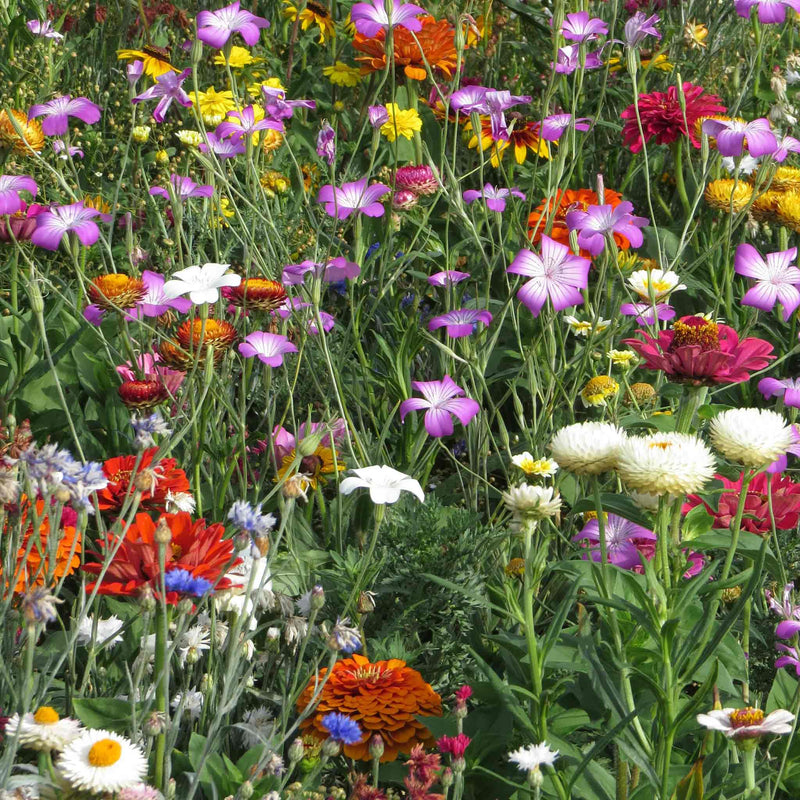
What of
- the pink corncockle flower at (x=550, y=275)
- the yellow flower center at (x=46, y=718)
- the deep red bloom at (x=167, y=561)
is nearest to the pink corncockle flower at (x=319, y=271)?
the pink corncockle flower at (x=550, y=275)

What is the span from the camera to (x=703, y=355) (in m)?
1.12

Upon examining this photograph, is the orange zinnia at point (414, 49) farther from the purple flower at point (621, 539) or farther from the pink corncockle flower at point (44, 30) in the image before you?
the purple flower at point (621, 539)

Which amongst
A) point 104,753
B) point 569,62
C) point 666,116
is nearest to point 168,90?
point 569,62

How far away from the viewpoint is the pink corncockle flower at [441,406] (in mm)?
1578

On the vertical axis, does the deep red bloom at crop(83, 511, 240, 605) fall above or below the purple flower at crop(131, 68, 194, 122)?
below

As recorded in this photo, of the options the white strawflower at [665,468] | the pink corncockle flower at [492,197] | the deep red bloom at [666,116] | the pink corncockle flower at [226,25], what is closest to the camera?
the white strawflower at [665,468]

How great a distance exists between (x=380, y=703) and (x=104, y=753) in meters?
0.48

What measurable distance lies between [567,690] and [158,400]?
665mm

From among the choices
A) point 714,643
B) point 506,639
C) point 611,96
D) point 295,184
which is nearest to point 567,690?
point 506,639

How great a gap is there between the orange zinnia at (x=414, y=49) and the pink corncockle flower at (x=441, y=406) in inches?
38.1

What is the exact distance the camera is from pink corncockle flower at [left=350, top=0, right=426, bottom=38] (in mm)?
1688

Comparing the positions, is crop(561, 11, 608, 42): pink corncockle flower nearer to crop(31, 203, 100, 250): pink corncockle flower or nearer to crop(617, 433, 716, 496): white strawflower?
crop(31, 203, 100, 250): pink corncockle flower

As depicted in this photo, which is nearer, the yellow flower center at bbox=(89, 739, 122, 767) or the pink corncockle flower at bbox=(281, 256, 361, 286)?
the yellow flower center at bbox=(89, 739, 122, 767)

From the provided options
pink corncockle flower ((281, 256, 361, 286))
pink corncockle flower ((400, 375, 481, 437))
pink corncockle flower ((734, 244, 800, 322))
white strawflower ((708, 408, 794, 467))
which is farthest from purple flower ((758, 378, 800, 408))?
pink corncockle flower ((281, 256, 361, 286))
